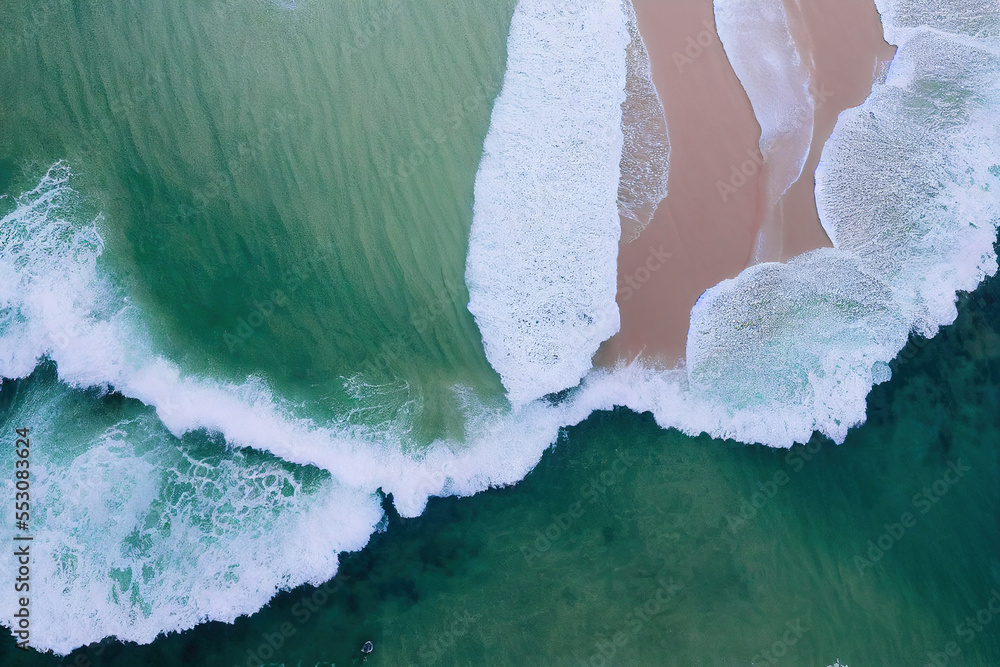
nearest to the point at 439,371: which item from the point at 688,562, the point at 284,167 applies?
the point at 284,167

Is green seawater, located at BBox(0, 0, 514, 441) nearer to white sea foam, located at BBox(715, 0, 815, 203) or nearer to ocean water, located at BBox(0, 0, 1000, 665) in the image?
ocean water, located at BBox(0, 0, 1000, 665)

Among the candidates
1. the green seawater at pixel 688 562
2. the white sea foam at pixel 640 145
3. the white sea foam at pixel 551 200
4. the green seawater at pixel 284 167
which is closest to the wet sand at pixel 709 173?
the white sea foam at pixel 640 145

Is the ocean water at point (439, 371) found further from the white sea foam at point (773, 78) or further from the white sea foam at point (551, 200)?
the white sea foam at point (773, 78)

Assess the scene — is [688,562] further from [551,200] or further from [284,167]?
[284,167]

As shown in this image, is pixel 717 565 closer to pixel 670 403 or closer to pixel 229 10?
pixel 670 403

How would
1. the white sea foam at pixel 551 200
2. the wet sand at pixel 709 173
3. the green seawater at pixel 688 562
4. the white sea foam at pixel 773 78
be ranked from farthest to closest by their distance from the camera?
1. the white sea foam at pixel 773 78
2. the wet sand at pixel 709 173
3. the white sea foam at pixel 551 200
4. the green seawater at pixel 688 562

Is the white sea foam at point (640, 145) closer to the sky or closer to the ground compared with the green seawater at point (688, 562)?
closer to the sky
